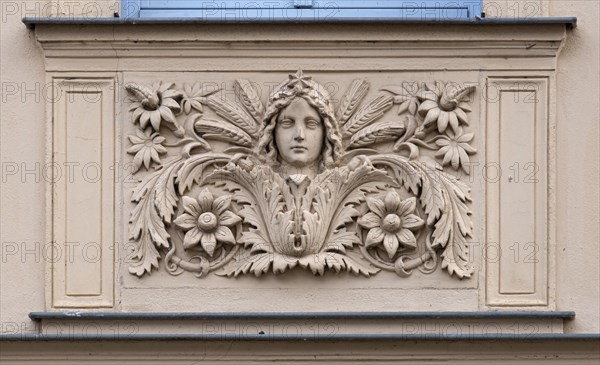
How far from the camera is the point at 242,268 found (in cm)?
1198

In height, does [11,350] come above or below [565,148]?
below

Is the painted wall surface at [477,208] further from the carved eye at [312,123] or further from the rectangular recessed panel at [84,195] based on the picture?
the carved eye at [312,123]

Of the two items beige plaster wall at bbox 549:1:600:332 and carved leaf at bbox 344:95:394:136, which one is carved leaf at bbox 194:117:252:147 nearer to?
carved leaf at bbox 344:95:394:136

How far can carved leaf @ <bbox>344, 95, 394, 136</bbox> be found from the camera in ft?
39.7

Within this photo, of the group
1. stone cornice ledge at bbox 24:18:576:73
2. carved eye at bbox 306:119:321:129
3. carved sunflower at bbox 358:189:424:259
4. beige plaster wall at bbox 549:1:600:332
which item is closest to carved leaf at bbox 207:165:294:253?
carved eye at bbox 306:119:321:129

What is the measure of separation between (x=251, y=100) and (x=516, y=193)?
1.58m

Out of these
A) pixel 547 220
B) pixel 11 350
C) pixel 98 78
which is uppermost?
pixel 98 78

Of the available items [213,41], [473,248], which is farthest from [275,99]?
[473,248]

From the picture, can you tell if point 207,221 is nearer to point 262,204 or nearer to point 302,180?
point 262,204

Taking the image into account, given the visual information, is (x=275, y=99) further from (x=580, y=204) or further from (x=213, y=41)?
(x=580, y=204)

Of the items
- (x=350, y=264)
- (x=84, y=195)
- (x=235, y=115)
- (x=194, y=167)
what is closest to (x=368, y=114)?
(x=235, y=115)

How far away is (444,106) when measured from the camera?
12.1 meters

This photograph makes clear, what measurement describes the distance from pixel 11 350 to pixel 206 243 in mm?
1233

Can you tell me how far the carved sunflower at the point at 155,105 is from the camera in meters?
12.1
